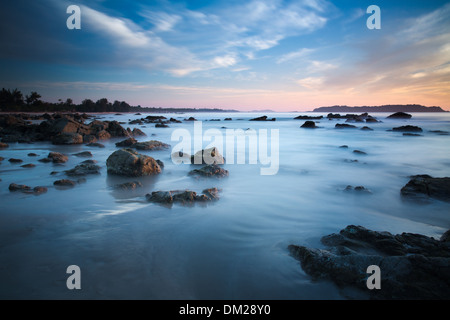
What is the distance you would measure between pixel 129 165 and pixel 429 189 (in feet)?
23.6

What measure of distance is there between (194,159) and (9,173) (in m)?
5.16

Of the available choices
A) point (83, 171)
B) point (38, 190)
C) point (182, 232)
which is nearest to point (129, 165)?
point (83, 171)

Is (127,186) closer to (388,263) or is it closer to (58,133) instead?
(388,263)

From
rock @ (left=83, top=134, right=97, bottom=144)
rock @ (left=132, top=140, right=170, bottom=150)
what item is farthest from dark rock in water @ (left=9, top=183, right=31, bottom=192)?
rock @ (left=83, top=134, right=97, bottom=144)

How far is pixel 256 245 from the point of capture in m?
2.92

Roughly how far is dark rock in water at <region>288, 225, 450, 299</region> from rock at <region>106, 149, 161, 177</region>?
15.2ft

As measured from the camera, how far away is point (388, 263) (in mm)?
2137

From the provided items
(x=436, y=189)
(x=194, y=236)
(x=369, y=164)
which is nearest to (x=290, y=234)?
(x=194, y=236)

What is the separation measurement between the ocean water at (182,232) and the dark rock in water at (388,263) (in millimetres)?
135

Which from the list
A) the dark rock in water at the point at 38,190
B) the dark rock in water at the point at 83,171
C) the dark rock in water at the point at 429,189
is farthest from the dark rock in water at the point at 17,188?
the dark rock in water at the point at 429,189

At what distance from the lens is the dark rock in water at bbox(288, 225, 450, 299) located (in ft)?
6.37

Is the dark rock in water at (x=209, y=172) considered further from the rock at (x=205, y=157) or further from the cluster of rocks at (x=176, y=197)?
the cluster of rocks at (x=176, y=197)

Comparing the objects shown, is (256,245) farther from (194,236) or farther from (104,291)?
(104,291)

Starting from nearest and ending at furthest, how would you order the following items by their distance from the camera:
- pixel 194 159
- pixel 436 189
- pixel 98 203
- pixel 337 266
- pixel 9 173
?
pixel 337 266, pixel 98 203, pixel 436 189, pixel 9 173, pixel 194 159
